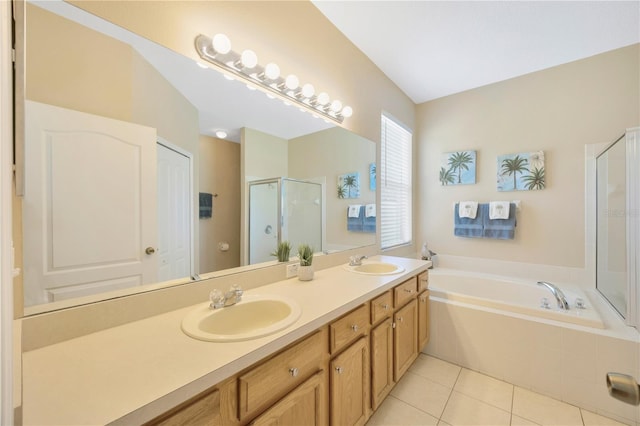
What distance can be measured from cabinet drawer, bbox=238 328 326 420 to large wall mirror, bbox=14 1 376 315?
0.55m

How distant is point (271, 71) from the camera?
1391 millimetres

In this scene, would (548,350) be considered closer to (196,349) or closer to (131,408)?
(196,349)

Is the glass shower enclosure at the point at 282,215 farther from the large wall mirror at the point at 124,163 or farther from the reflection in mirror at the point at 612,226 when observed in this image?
the reflection in mirror at the point at 612,226

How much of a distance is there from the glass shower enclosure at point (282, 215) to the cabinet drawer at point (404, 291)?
601mm

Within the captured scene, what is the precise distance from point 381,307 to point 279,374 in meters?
0.75

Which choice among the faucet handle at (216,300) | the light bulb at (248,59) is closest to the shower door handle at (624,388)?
the faucet handle at (216,300)

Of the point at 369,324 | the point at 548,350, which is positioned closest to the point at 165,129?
the point at 369,324

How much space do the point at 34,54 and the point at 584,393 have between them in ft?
10.3

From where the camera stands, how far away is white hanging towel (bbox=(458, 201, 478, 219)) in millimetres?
2703

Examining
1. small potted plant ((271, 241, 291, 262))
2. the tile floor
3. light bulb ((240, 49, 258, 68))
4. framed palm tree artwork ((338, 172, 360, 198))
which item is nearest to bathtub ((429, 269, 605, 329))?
the tile floor

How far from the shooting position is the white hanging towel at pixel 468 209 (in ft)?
8.87

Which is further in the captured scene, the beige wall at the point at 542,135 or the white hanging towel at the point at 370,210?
the white hanging towel at the point at 370,210

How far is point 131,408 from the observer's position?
53 centimetres

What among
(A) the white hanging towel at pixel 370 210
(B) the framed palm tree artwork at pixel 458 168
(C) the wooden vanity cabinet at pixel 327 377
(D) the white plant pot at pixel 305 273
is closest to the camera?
(C) the wooden vanity cabinet at pixel 327 377
